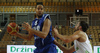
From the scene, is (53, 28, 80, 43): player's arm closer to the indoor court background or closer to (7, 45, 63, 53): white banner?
(7, 45, 63, 53): white banner

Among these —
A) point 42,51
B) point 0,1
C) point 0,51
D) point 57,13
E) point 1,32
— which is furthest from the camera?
point 0,1

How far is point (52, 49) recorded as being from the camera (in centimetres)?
274

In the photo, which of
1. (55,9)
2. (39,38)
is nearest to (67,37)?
(39,38)

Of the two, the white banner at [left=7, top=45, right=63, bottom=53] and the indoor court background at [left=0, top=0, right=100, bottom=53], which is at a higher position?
the indoor court background at [left=0, top=0, right=100, bottom=53]

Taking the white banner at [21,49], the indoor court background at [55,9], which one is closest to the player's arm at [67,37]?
the white banner at [21,49]

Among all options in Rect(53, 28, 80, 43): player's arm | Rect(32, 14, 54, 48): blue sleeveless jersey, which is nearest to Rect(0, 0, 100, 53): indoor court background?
Rect(53, 28, 80, 43): player's arm

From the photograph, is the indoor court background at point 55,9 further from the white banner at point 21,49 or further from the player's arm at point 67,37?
the player's arm at point 67,37

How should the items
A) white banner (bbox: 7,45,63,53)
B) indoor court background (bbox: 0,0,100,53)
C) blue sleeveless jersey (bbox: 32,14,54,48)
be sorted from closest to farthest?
blue sleeveless jersey (bbox: 32,14,54,48) → white banner (bbox: 7,45,63,53) → indoor court background (bbox: 0,0,100,53)

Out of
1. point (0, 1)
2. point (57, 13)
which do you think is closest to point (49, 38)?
point (57, 13)

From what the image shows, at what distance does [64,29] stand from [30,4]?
15.5ft

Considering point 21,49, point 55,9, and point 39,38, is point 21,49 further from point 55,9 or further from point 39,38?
point 55,9

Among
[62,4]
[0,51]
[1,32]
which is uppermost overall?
[62,4]

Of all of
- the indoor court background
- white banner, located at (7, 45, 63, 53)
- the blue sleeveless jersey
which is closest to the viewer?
the blue sleeveless jersey

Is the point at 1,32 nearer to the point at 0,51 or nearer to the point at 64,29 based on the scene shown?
the point at 0,51
